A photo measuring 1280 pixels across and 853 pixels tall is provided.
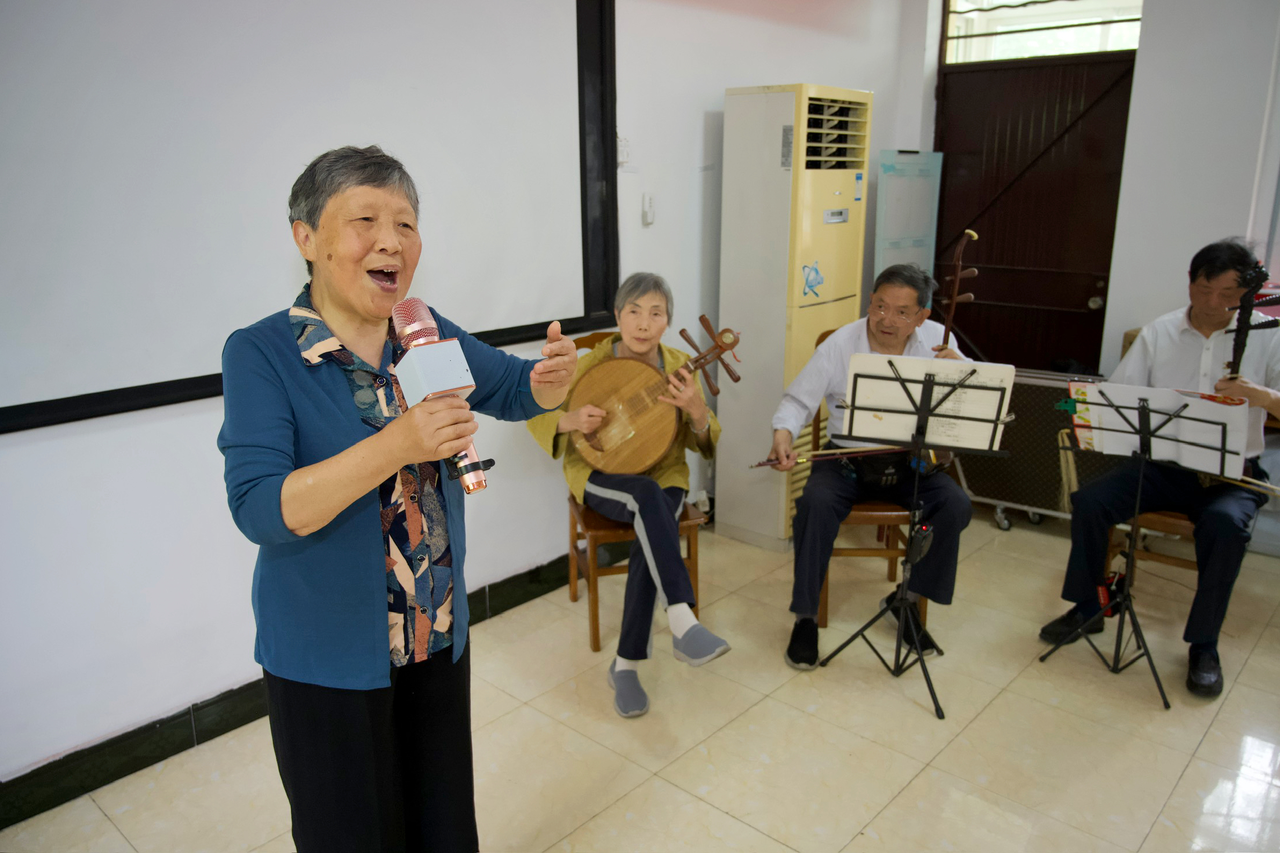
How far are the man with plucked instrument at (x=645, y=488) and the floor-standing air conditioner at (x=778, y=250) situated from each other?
760 mm

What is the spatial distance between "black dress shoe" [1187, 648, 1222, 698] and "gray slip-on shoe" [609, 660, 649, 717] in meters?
1.66

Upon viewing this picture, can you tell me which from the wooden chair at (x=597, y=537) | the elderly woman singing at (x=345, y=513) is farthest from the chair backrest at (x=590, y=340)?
the elderly woman singing at (x=345, y=513)

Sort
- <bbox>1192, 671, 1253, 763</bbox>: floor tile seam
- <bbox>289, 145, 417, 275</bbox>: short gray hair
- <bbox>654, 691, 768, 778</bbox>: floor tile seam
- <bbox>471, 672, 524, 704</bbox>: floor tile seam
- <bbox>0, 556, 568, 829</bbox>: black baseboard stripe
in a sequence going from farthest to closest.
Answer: <bbox>471, 672, 524, 704</bbox>: floor tile seam → <bbox>1192, 671, 1253, 763</bbox>: floor tile seam → <bbox>654, 691, 768, 778</bbox>: floor tile seam → <bbox>0, 556, 568, 829</bbox>: black baseboard stripe → <bbox>289, 145, 417, 275</bbox>: short gray hair

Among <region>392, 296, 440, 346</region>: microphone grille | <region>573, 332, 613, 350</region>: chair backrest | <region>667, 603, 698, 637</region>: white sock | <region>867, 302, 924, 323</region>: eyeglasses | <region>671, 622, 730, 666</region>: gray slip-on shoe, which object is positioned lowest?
<region>671, 622, 730, 666</region>: gray slip-on shoe

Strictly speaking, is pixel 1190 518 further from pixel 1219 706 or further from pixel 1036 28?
pixel 1036 28

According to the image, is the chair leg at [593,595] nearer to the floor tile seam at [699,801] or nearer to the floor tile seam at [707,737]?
the floor tile seam at [707,737]

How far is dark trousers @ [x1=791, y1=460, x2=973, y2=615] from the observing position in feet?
8.98

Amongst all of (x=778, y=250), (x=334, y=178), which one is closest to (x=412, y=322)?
(x=334, y=178)

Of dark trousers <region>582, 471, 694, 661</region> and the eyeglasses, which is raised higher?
the eyeglasses

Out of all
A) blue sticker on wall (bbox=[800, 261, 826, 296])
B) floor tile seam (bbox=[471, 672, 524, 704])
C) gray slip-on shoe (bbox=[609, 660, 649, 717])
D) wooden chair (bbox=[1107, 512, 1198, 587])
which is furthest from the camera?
blue sticker on wall (bbox=[800, 261, 826, 296])

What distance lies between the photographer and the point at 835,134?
3.48 metres

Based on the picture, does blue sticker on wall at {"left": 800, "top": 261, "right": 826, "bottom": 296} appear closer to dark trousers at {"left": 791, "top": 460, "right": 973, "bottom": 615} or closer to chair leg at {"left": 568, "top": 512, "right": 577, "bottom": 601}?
dark trousers at {"left": 791, "top": 460, "right": 973, "bottom": 615}

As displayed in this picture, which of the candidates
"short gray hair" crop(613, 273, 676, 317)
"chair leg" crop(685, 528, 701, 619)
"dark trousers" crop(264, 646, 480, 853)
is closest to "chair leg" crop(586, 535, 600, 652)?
"chair leg" crop(685, 528, 701, 619)

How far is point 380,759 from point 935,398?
71.5 inches
